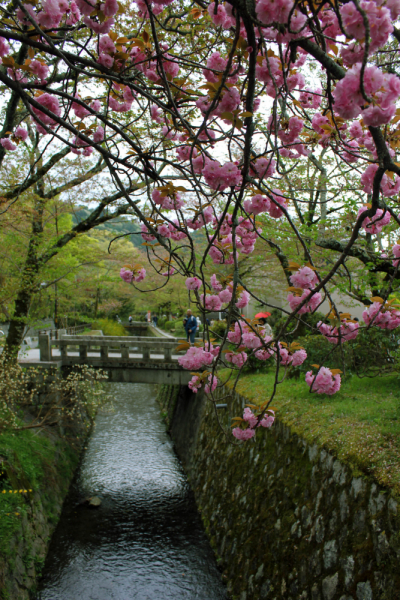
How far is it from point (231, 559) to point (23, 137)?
6155 mm

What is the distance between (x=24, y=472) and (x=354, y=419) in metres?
5.74

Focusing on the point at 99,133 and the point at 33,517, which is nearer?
the point at 99,133

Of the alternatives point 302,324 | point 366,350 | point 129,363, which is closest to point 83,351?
point 129,363

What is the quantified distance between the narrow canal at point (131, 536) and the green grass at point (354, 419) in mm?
2730

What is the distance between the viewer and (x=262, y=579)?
186 inches

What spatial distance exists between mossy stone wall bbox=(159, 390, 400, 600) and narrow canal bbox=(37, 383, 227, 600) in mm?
529

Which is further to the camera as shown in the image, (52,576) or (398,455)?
(52,576)

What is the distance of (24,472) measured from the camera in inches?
276

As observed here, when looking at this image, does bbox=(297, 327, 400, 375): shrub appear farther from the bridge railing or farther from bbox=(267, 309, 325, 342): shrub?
the bridge railing

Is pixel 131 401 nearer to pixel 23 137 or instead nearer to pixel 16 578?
pixel 16 578

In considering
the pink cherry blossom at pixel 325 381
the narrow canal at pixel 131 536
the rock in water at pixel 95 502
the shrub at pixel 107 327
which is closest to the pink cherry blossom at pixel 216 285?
the pink cherry blossom at pixel 325 381

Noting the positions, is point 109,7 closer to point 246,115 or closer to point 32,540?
point 246,115

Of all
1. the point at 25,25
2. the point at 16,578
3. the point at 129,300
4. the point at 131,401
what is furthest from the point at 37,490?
the point at 129,300

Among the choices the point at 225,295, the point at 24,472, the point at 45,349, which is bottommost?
the point at 24,472
